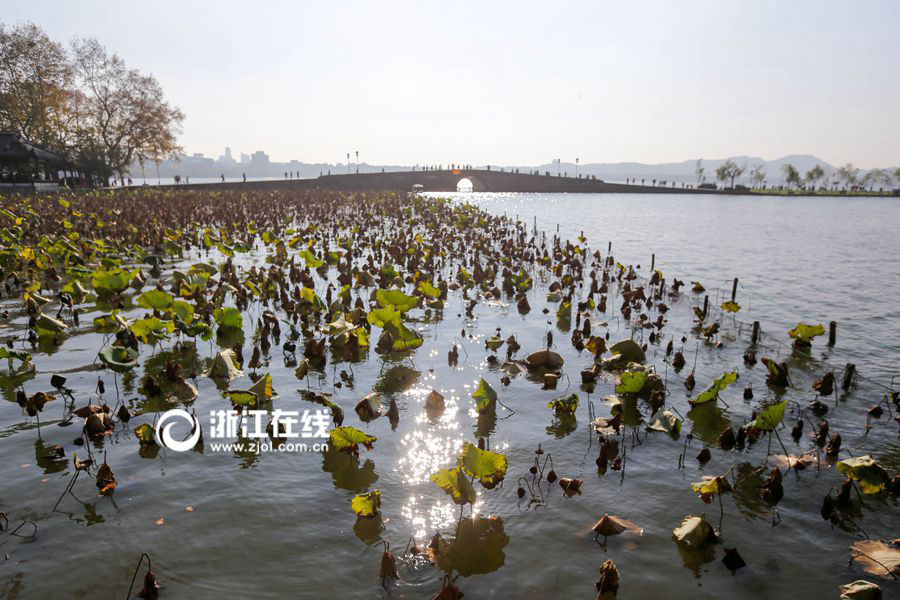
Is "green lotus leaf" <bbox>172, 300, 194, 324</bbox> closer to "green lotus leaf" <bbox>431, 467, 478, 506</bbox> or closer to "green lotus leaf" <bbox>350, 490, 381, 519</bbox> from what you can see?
"green lotus leaf" <bbox>350, 490, 381, 519</bbox>

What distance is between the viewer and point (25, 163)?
42.2 meters

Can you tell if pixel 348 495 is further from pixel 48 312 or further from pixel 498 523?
pixel 48 312

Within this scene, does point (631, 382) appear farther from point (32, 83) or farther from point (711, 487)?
point (32, 83)

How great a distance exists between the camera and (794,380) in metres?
8.48

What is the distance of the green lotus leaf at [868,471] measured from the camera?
14.7 feet

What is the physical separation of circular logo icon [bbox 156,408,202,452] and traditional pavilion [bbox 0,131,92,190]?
46010 millimetres

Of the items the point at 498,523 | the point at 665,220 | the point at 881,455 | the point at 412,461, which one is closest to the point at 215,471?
the point at 412,461

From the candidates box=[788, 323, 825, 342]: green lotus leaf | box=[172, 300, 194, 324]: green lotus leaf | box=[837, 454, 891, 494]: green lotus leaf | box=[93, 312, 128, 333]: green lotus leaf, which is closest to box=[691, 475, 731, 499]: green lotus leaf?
box=[837, 454, 891, 494]: green lotus leaf

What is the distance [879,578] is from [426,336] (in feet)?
23.6

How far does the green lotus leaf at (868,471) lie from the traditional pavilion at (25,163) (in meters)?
51.9

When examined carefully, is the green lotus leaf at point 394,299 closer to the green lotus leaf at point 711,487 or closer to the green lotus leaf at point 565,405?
the green lotus leaf at point 565,405

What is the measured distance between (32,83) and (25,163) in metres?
12.9

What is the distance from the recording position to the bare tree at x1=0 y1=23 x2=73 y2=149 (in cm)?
4750

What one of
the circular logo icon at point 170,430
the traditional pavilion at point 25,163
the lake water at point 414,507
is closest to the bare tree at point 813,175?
the lake water at point 414,507
